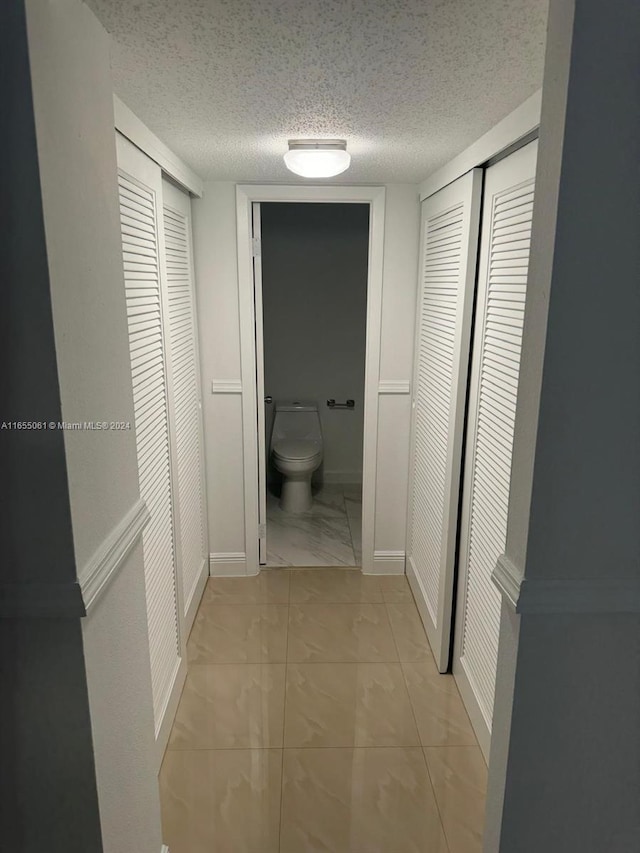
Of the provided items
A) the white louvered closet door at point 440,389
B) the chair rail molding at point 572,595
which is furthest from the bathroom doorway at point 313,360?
the chair rail molding at point 572,595

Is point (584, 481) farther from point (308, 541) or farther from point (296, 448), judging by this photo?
point (296, 448)

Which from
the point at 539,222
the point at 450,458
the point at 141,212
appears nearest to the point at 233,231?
the point at 141,212

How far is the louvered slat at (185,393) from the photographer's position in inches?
94.3

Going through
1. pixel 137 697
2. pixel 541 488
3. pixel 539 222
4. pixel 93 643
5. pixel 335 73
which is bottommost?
pixel 137 697

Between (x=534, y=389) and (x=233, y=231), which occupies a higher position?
(x=233, y=231)

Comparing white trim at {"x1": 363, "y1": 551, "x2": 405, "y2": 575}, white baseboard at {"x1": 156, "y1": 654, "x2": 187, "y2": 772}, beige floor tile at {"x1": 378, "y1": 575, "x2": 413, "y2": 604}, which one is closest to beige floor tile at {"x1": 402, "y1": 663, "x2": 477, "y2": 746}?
beige floor tile at {"x1": 378, "y1": 575, "x2": 413, "y2": 604}

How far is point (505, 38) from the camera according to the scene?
3.61 ft

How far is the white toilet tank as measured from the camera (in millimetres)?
4098

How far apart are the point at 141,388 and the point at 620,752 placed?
155 centimetres

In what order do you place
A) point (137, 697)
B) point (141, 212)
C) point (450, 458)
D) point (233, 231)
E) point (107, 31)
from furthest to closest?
point (233, 231)
point (450, 458)
point (141, 212)
point (137, 697)
point (107, 31)

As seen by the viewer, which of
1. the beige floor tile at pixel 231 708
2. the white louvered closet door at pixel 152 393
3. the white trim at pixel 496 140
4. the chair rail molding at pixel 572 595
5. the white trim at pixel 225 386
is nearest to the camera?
the chair rail molding at pixel 572 595

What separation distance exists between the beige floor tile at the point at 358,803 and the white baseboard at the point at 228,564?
1.29 metres

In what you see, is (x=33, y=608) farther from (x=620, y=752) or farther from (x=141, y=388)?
(x=620, y=752)

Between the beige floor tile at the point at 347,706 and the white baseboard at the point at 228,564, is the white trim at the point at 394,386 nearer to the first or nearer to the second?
the white baseboard at the point at 228,564
